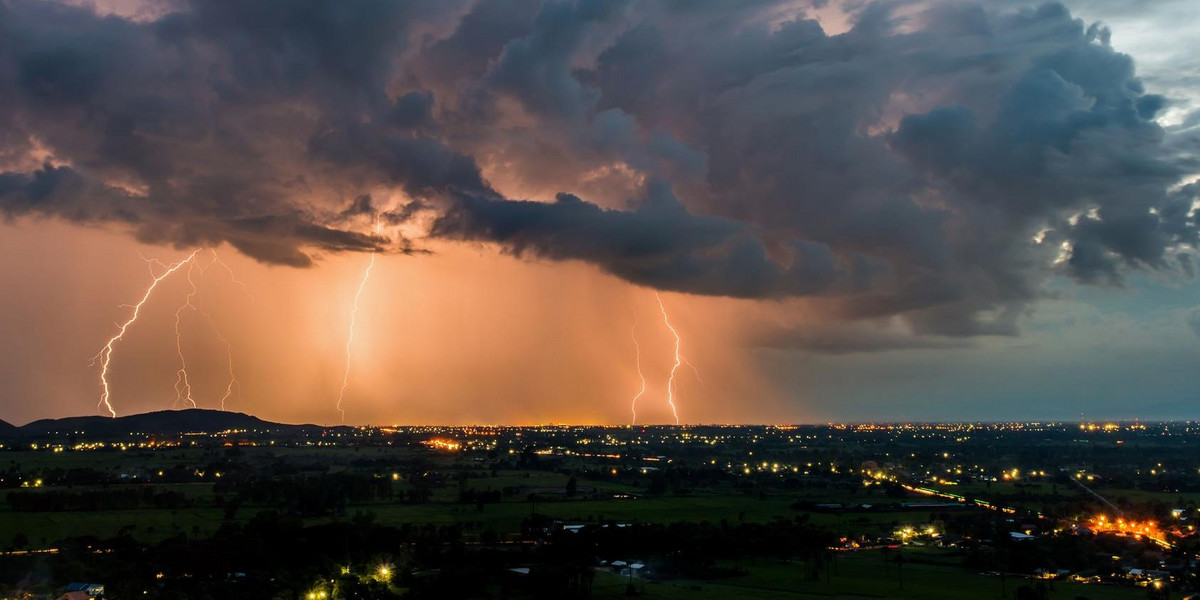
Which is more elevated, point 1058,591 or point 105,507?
point 105,507

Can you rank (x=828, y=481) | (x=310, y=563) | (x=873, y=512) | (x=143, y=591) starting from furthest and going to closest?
(x=828, y=481) < (x=873, y=512) < (x=310, y=563) < (x=143, y=591)

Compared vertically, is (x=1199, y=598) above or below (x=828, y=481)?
below

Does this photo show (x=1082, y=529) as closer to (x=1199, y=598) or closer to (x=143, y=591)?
(x=1199, y=598)

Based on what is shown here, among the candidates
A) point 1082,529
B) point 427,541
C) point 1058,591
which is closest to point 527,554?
point 427,541

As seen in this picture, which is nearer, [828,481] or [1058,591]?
[1058,591]

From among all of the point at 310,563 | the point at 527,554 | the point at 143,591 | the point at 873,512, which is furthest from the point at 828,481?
the point at 143,591

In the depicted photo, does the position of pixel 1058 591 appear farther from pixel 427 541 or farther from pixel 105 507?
pixel 105 507

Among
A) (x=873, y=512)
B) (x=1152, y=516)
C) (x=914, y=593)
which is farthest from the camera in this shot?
(x=873, y=512)

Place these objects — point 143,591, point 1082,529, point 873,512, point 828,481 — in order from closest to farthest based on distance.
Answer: point 143,591
point 1082,529
point 873,512
point 828,481

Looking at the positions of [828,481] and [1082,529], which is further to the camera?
[828,481]
